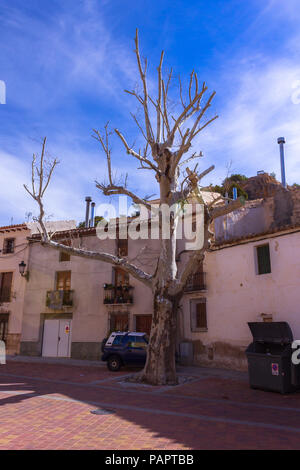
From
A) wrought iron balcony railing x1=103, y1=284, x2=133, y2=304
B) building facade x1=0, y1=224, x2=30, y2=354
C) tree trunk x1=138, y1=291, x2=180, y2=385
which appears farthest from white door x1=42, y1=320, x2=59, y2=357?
tree trunk x1=138, y1=291, x2=180, y2=385

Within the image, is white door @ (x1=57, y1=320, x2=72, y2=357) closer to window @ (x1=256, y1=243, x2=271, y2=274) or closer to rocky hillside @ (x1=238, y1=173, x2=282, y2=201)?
window @ (x1=256, y1=243, x2=271, y2=274)

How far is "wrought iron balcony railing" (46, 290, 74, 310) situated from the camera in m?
22.4

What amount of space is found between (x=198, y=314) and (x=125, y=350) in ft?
15.4

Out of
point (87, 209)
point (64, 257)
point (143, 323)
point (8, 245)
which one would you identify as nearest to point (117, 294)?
point (143, 323)

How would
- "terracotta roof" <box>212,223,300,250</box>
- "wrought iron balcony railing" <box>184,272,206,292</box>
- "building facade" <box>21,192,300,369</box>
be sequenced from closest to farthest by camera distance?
"terracotta roof" <box>212,223,300,250</box>, "building facade" <box>21,192,300,369</box>, "wrought iron balcony railing" <box>184,272,206,292</box>

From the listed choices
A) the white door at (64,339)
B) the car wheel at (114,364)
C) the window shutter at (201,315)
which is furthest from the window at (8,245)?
the window shutter at (201,315)

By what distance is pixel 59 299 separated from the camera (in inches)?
886

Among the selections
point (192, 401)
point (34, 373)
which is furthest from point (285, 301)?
point (34, 373)

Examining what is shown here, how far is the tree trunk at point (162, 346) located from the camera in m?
12.3

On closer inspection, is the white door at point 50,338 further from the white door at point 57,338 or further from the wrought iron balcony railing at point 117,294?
the wrought iron balcony railing at point 117,294

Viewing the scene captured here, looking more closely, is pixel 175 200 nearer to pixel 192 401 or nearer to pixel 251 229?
pixel 192 401

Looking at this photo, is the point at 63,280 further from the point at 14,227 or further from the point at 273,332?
the point at 273,332

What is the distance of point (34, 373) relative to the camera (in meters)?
15.4

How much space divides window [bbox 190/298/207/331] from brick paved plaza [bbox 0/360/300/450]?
5027 mm
